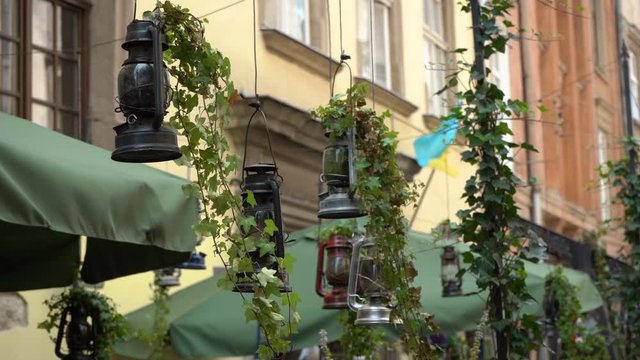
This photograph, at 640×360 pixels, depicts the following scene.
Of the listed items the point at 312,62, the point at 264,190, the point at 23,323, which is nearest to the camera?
the point at 264,190

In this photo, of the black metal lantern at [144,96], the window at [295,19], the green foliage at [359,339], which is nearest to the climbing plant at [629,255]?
the window at [295,19]

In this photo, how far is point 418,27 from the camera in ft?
50.0

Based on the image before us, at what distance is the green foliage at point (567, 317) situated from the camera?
1035cm

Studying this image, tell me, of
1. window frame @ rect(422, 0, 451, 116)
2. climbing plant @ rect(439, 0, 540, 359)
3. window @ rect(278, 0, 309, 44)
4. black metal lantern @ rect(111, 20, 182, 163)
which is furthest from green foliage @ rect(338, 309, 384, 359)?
window frame @ rect(422, 0, 451, 116)

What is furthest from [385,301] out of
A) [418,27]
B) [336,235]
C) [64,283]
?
[418,27]

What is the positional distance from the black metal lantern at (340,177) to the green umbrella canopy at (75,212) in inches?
29.4

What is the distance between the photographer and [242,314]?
8242mm

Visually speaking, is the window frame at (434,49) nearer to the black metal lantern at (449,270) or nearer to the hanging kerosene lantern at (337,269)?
the black metal lantern at (449,270)

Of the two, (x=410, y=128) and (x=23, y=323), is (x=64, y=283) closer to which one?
(x=23, y=323)

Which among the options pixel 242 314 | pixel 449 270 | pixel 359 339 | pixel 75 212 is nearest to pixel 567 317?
pixel 449 270

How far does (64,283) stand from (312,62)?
522cm

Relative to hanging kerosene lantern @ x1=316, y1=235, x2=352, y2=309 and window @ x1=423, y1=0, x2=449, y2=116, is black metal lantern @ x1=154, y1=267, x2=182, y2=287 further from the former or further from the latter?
window @ x1=423, y1=0, x2=449, y2=116

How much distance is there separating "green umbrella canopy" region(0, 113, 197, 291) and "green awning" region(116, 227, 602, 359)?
1.35 meters

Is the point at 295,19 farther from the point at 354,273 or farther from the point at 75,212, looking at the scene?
the point at 75,212
